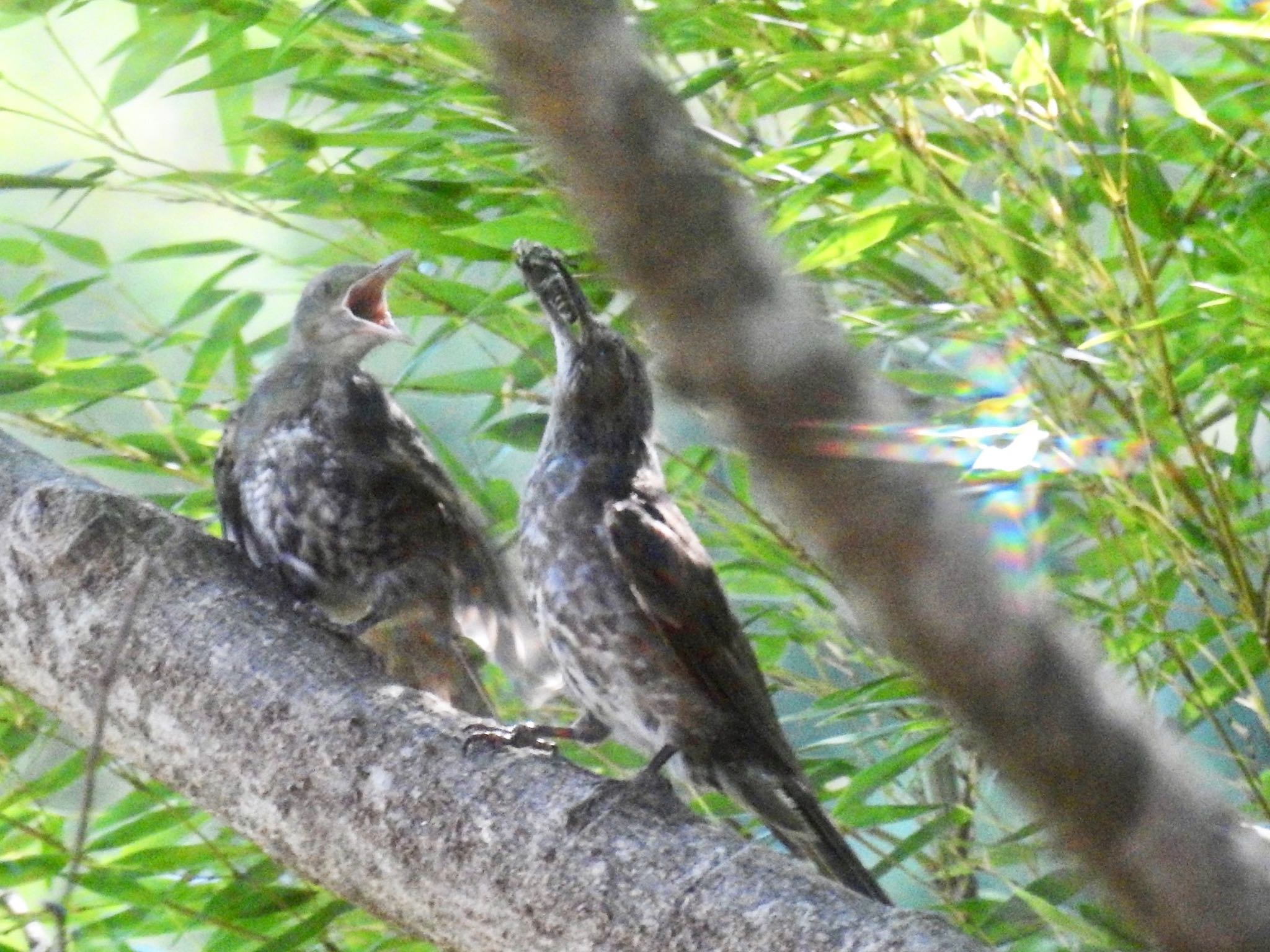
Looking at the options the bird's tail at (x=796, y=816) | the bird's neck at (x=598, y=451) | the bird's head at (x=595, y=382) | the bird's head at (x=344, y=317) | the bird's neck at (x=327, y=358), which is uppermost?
the bird's head at (x=344, y=317)

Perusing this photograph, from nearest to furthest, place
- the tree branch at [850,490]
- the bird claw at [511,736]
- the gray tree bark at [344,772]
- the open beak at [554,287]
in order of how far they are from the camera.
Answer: the tree branch at [850,490] < the gray tree bark at [344,772] < the bird claw at [511,736] < the open beak at [554,287]

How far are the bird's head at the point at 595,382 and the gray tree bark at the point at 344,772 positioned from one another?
0.43 m

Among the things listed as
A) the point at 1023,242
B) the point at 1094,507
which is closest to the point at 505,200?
the point at 1023,242

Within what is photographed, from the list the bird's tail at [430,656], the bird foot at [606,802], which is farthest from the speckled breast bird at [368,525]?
the bird foot at [606,802]

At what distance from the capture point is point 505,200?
1.54 meters

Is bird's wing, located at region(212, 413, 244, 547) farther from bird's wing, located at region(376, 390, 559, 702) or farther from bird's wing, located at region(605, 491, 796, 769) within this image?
bird's wing, located at region(605, 491, 796, 769)

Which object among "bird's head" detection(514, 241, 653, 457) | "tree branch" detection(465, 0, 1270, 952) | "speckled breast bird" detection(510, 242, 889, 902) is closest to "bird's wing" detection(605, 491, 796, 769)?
"speckled breast bird" detection(510, 242, 889, 902)

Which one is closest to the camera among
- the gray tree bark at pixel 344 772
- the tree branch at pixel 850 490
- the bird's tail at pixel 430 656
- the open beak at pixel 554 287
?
the tree branch at pixel 850 490

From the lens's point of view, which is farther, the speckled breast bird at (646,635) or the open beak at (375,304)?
the open beak at (375,304)

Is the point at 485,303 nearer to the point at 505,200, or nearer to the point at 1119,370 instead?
the point at 505,200

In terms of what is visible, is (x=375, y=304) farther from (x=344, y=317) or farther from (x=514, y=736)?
(x=514, y=736)

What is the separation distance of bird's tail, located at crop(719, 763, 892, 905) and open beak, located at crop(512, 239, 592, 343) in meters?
0.46

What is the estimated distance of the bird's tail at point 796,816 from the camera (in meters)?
1.39

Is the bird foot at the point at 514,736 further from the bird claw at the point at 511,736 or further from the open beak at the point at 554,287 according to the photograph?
the open beak at the point at 554,287
